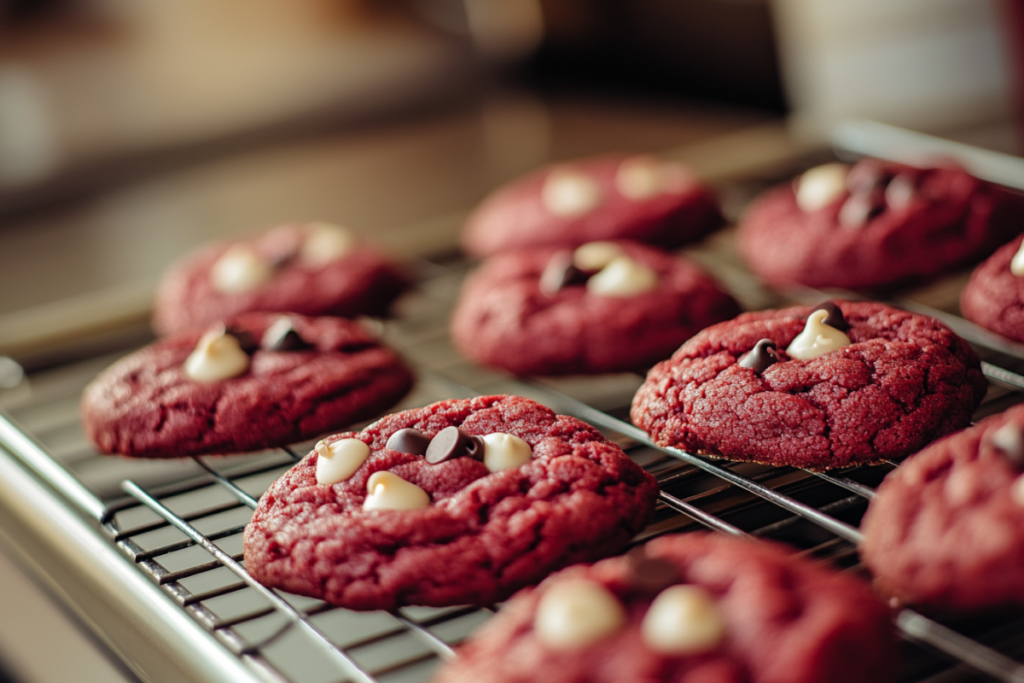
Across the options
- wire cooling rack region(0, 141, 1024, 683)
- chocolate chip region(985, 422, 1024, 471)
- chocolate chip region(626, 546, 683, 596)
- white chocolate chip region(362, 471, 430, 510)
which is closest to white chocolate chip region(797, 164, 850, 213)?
wire cooling rack region(0, 141, 1024, 683)

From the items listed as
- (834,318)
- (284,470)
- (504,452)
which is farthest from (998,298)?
(284,470)

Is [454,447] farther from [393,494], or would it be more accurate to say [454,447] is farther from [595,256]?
[595,256]

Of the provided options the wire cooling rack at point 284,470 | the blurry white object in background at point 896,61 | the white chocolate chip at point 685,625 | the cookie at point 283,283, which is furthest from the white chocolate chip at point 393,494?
the blurry white object in background at point 896,61

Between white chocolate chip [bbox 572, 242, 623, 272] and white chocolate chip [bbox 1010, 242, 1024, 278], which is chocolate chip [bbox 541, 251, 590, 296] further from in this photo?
white chocolate chip [bbox 1010, 242, 1024, 278]

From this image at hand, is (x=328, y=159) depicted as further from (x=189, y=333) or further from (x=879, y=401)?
(x=879, y=401)

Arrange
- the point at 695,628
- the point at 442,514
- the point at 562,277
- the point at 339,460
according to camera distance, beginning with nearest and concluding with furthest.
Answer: the point at 695,628, the point at 442,514, the point at 339,460, the point at 562,277
